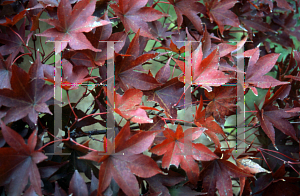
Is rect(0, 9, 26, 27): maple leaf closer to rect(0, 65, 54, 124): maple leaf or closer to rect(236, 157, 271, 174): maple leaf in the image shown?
rect(0, 65, 54, 124): maple leaf

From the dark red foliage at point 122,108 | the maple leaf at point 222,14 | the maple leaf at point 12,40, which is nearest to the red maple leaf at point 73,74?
the dark red foliage at point 122,108

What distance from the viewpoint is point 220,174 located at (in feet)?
1.92

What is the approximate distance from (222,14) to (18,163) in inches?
29.5

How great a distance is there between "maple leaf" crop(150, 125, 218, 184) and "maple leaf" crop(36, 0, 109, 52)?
0.30 metres

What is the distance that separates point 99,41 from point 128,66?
104 millimetres

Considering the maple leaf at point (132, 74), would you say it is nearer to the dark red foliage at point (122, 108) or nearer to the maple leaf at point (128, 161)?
the dark red foliage at point (122, 108)

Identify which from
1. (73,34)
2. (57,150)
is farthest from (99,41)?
(57,150)

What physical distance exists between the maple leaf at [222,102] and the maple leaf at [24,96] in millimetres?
434

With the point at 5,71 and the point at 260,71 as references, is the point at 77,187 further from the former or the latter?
the point at 260,71

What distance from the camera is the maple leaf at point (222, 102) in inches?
24.0

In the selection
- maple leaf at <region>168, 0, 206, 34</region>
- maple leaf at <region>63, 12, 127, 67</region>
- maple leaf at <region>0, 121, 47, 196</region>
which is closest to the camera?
maple leaf at <region>0, 121, 47, 196</region>

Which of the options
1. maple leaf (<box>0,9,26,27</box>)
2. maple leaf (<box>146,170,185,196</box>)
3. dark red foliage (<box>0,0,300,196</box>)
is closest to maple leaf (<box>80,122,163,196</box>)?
dark red foliage (<box>0,0,300,196</box>)

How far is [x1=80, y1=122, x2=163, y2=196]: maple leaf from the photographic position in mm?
468

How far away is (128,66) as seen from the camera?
1.82 ft
